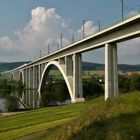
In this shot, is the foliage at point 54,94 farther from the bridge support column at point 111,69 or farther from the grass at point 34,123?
the grass at point 34,123

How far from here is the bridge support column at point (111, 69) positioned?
49.0m

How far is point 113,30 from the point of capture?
46.4 m

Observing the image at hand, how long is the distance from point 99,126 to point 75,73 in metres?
53.4

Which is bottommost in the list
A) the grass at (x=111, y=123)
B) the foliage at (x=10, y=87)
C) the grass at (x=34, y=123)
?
the grass at (x=34, y=123)

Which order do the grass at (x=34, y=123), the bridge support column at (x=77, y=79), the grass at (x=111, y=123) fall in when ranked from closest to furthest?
the grass at (x=111, y=123) < the grass at (x=34, y=123) < the bridge support column at (x=77, y=79)

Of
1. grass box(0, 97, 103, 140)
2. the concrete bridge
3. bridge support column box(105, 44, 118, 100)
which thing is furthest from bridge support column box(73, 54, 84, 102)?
grass box(0, 97, 103, 140)

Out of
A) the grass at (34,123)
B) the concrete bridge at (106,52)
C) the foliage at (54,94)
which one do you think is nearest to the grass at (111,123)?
the grass at (34,123)

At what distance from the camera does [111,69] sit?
163 ft

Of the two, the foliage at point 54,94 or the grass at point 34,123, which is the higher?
the foliage at point 54,94

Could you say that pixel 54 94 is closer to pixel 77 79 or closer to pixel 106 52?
pixel 77 79

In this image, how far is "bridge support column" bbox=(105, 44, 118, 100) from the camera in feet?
161

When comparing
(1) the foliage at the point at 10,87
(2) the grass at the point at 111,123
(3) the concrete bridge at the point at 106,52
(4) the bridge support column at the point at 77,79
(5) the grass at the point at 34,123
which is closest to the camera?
(2) the grass at the point at 111,123

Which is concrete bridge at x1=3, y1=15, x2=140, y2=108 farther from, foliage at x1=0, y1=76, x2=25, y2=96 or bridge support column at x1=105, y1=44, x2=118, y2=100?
foliage at x1=0, y1=76, x2=25, y2=96

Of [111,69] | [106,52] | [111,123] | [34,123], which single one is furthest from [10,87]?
[111,123]
